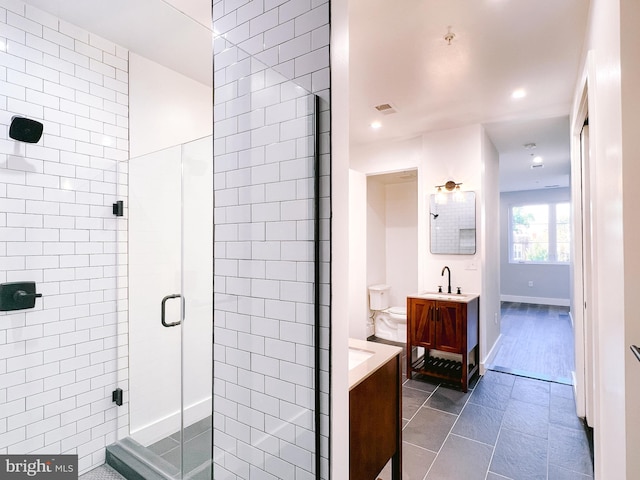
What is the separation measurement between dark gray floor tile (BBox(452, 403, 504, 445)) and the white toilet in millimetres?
1874

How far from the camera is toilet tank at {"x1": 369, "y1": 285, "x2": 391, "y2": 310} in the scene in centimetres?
488

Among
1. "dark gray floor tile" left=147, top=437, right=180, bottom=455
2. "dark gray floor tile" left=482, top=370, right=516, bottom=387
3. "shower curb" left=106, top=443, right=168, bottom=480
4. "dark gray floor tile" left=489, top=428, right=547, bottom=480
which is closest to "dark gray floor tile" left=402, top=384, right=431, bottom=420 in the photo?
"dark gray floor tile" left=489, top=428, right=547, bottom=480

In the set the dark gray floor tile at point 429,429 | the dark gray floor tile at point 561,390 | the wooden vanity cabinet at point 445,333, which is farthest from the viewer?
the wooden vanity cabinet at point 445,333

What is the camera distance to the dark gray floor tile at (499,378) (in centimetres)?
339

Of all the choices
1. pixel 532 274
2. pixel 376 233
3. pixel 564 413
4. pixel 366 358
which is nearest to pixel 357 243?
pixel 376 233

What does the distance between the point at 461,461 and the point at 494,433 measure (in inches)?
19.1

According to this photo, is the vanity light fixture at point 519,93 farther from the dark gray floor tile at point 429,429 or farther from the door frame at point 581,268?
the dark gray floor tile at point 429,429

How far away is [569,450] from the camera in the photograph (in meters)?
2.24

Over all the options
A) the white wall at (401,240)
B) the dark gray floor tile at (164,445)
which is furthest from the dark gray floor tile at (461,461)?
the white wall at (401,240)

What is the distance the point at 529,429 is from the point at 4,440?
3.20m

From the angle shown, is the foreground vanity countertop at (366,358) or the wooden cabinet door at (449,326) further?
the wooden cabinet door at (449,326)

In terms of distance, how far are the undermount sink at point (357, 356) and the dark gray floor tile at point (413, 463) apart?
0.87m

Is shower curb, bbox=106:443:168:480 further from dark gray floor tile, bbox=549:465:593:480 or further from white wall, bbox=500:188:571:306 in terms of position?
white wall, bbox=500:188:571:306

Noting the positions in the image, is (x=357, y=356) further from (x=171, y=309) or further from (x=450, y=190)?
(x=450, y=190)
